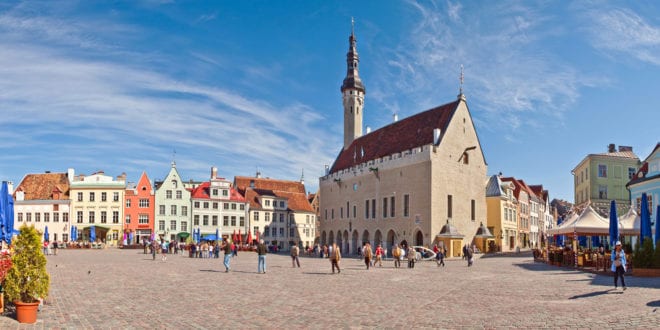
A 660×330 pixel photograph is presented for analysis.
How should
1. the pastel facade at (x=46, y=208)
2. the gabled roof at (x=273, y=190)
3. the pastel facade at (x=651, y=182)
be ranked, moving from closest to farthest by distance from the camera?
1. the pastel facade at (x=651, y=182)
2. the pastel facade at (x=46, y=208)
3. the gabled roof at (x=273, y=190)

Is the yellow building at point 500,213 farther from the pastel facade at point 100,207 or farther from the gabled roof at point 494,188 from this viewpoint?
the pastel facade at point 100,207

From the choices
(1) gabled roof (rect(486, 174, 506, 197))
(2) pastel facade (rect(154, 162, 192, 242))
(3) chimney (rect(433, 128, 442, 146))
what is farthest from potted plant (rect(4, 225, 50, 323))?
(2) pastel facade (rect(154, 162, 192, 242))

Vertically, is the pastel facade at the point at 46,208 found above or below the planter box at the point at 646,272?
above

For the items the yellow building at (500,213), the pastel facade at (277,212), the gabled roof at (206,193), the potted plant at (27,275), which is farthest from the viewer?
the pastel facade at (277,212)

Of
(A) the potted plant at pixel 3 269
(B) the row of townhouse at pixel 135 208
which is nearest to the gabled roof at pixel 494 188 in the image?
(B) the row of townhouse at pixel 135 208

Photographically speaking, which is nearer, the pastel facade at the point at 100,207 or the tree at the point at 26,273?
the tree at the point at 26,273

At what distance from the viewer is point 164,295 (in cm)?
1659

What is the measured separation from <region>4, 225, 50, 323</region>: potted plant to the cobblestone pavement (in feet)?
1.65

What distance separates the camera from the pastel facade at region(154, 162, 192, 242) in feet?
232

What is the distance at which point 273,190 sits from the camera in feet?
274

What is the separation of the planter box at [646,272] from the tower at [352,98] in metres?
53.0

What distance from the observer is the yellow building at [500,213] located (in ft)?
205

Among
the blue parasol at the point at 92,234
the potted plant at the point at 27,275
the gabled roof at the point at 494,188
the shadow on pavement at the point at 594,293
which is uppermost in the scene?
the gabled roof at the point at 494,188

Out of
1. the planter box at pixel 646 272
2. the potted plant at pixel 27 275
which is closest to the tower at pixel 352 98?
the planter box at pixel 646 272
